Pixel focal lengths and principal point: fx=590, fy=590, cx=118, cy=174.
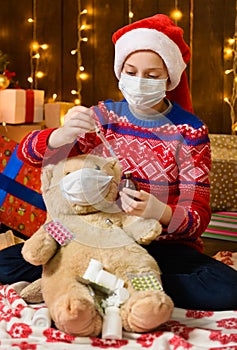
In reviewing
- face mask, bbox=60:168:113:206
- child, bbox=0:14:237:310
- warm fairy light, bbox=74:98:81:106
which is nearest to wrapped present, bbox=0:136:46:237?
child, bbox=0:14:237:310

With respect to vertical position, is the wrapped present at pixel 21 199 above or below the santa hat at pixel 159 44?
below

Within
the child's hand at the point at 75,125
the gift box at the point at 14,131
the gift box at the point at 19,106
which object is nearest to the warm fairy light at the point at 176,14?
the gift box at the point at 19,106

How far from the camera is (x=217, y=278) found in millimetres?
1310

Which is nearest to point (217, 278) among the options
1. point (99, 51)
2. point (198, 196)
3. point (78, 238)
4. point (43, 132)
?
point (198, 196)

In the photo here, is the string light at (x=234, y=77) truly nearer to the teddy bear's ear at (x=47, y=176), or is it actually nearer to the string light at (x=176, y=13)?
the string light at (x=176, y=13)

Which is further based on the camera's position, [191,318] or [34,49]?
[34,49]

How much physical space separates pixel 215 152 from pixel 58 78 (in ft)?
3.09

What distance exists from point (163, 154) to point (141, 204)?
23 cm

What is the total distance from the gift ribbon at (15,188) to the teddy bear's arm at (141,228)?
0.78m

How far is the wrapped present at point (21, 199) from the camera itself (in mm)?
1983

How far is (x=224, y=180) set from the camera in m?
2.44

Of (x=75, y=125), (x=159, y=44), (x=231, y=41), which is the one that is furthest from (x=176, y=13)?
(x=75, y=125)

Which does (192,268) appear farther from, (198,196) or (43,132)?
(43,132)

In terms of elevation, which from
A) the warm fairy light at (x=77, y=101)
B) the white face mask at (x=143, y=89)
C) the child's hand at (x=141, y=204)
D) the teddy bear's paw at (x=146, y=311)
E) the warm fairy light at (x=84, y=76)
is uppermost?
the white face mask at (x=143, y=89)
